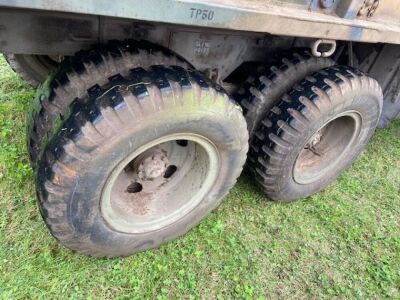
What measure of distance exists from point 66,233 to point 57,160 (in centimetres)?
46

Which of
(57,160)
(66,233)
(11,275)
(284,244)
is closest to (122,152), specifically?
(57,160)

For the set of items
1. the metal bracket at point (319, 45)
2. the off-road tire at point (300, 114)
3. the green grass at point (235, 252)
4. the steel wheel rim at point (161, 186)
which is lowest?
the green grass at point (235, 252)

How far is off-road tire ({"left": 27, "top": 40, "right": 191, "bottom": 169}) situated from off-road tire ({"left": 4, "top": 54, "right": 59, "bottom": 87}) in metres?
1.05

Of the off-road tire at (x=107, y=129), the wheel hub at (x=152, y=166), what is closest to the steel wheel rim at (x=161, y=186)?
the wheel hub at (x=152, y=166)

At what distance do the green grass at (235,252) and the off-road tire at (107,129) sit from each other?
33 centimetres

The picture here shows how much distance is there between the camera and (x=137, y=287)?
2.34 m

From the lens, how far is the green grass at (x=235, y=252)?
2.33 m

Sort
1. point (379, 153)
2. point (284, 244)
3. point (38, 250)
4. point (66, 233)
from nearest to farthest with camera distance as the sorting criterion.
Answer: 1. point (66, 233)
2. point (38, 250)
3. point (284, 244)
4. point (379, 153)

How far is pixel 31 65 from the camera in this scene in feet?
10.7

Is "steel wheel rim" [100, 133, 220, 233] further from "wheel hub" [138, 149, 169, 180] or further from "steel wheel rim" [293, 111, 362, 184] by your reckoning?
"steel wheel rim" [293, 111, 362, 184]

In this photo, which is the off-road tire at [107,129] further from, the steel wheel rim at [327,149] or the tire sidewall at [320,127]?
the steel wheel rim at [327,149]

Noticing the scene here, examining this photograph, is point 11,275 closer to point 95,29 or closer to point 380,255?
point 95,29

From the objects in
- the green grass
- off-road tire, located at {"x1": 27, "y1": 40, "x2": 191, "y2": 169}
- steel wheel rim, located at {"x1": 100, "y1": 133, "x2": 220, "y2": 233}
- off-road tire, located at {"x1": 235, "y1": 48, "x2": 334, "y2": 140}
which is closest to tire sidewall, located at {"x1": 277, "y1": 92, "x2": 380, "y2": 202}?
the green grass

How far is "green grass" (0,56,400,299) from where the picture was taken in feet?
7.65
